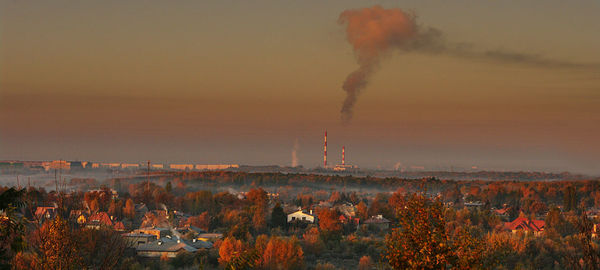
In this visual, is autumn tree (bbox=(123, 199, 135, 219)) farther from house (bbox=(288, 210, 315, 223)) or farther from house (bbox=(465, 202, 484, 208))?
house (bbox=(465, 202, 484, 208))

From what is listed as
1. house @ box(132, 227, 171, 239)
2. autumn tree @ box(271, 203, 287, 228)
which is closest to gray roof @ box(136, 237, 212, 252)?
house @ box(132, 227, 171, 239)

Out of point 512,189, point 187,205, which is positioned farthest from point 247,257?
point 512,189

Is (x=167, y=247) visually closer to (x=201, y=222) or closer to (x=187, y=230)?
(x=187, y=230)

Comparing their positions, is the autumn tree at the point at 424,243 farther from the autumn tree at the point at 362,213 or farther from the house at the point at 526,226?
the autumn tree at the point at 362,213

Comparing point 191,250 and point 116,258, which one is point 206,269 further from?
point 116,258

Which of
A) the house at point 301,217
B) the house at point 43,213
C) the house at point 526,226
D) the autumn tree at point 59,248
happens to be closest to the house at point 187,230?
the house at point 43,213
